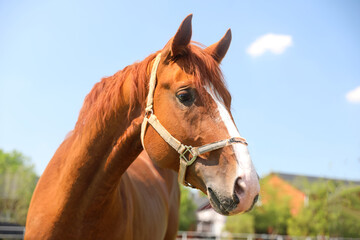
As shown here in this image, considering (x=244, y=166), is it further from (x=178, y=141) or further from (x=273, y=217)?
(x=273, y=217)

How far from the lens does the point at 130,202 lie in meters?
2.72

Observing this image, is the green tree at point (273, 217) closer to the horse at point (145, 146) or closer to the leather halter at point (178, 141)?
the horse at point (145, 146)

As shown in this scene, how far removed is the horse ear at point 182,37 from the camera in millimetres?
2131

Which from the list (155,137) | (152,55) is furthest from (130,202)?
(152,55)

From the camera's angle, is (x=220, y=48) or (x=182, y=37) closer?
(x=182, y=37)

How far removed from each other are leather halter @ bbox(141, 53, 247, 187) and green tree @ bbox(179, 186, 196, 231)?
28633 mm

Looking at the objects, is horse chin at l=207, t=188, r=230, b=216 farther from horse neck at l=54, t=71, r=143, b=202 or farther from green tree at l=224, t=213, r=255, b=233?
green tree at l=224, t=213, r=255, b=233

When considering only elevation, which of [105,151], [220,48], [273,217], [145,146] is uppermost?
[220,48]

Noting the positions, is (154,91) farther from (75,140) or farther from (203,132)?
(75,140)

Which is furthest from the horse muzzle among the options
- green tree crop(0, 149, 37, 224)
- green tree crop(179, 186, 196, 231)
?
green tree crop(179, 186, 196, 231)

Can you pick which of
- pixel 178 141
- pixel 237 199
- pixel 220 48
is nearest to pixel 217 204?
pixel 237 199

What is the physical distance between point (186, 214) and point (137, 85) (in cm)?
3039

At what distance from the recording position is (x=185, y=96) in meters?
2.08

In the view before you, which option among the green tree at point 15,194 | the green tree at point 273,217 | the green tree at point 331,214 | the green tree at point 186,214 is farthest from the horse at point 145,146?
the green tree at point 273,217
